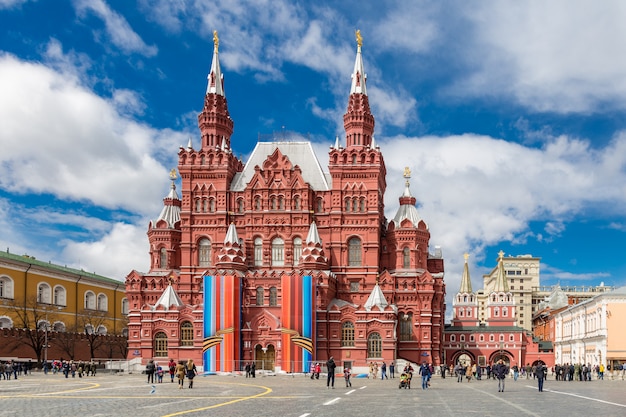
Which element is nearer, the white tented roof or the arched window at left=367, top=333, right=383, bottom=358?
the arched window at left=367, top=333, right=383, bottom=358

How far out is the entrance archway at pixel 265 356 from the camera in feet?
252

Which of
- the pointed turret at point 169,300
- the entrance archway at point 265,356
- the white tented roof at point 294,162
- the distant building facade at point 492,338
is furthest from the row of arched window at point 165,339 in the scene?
the distant building facade at point 492,338

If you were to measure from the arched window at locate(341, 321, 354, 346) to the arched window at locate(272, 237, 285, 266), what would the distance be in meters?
10.6

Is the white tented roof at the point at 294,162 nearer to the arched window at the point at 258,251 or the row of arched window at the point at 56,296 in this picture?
the arched window at the point at 258,251

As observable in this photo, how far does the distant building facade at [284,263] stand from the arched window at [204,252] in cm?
12

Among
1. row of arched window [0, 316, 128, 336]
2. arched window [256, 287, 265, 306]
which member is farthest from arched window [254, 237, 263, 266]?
row of arched window [0, 316, 128, 336]

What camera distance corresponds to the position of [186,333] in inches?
3172

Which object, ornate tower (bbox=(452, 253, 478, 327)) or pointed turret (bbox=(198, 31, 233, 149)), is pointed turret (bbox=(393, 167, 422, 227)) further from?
ornate tower (bbox=(452, 253, 478, 327))

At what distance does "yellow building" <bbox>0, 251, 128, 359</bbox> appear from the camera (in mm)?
87812

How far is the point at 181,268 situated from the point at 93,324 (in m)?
27.1

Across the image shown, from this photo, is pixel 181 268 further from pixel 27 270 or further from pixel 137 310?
pixel 27 270

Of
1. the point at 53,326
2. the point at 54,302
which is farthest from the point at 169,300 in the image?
the point at 54,302

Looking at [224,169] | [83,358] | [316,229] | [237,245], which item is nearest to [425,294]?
[316,229]

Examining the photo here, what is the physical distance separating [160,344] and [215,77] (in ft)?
107
